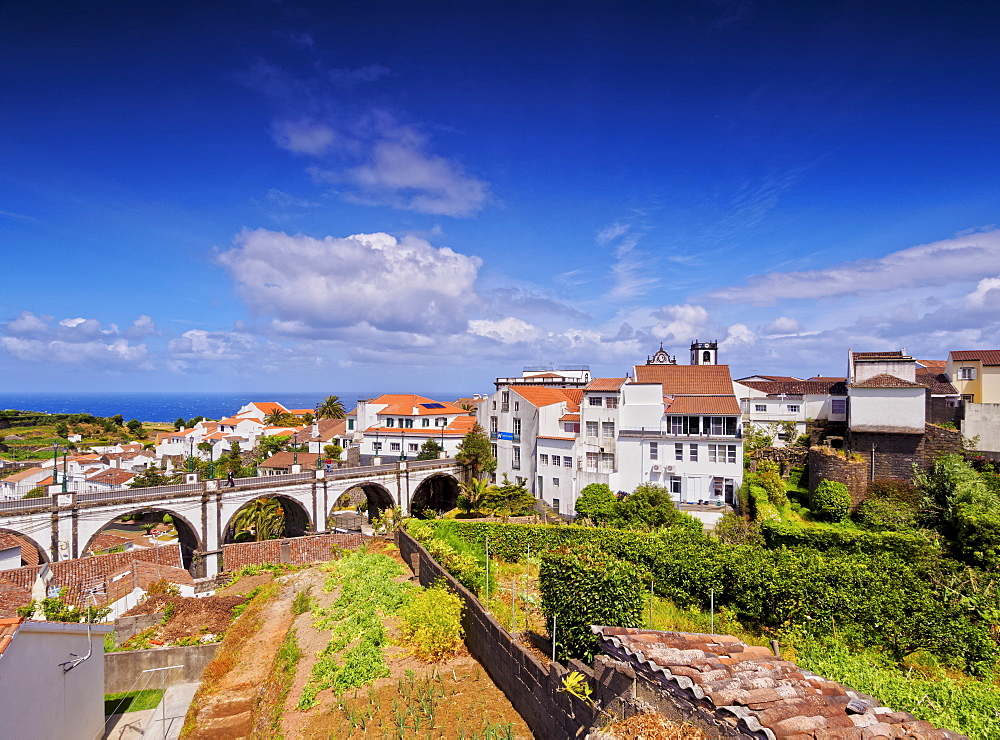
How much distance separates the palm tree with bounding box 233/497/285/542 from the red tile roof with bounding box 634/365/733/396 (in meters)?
29.0

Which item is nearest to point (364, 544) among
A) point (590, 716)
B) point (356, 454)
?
point (590, 716)

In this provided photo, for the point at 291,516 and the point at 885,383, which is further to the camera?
the point at 291,516

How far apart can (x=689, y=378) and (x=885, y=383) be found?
10.8 metres

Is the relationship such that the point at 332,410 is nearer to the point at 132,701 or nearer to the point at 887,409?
the point at 132,701

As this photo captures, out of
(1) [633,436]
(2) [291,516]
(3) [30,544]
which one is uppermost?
(1) [633,436]

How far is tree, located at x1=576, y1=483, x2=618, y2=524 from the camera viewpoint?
31.3 metres

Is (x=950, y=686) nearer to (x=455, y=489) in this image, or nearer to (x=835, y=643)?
(x=835, y=643)

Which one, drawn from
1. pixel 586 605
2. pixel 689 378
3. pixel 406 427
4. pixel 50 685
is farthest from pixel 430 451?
pixel 586 605

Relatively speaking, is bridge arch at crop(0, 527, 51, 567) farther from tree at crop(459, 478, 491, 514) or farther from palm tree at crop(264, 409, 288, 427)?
palm tree at crop(264, 409, 288, 427)

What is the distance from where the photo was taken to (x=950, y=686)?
8.93 metres

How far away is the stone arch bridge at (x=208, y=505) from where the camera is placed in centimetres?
2639

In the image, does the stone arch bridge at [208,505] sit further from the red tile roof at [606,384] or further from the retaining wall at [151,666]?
the retaining wall at [151,666]

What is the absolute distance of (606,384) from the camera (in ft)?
116

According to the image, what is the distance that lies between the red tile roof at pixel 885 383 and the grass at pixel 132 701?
34853mm
